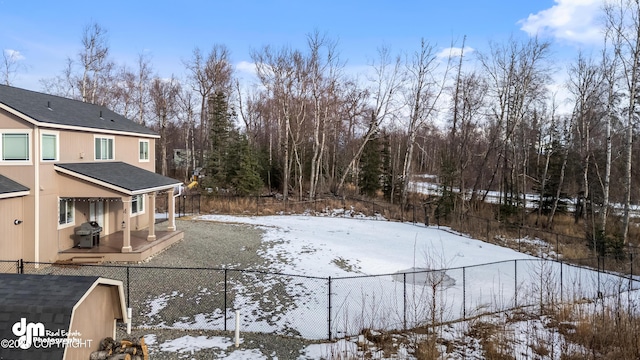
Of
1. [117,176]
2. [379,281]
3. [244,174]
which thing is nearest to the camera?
[379,281]

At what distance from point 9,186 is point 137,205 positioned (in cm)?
670

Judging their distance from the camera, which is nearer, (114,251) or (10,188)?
(10,188)

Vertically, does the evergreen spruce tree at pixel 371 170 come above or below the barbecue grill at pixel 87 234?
above

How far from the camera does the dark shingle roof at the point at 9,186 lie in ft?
35.2

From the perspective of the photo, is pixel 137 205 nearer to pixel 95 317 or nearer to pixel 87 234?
pixel 87 234

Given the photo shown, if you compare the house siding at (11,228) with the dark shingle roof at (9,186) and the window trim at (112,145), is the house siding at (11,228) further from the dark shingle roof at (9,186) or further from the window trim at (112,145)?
the window trim at (112,145)

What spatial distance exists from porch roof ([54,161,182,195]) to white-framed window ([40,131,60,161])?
380 millimetres

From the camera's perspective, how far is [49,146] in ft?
40.8

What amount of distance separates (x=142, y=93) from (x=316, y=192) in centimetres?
2009

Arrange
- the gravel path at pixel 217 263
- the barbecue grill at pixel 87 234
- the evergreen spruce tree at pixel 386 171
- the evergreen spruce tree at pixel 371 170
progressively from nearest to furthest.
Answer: the gravel path at pixel 217 263, the barbecue grill at pixel 87 234, the evergreen spruce tree at pixel 371 170, the evergreen spruce tree at pixel 386 171

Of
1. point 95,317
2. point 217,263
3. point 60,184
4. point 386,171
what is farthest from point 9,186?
point 386,171

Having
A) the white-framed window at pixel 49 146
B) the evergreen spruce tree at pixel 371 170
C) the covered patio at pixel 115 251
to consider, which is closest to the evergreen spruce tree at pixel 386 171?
the evergreen spruce tree at pixel 371 170

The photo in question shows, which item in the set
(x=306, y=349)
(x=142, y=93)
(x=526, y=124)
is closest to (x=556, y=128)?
(x=526, y=124)

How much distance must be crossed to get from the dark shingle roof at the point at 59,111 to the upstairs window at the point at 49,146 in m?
0.53
